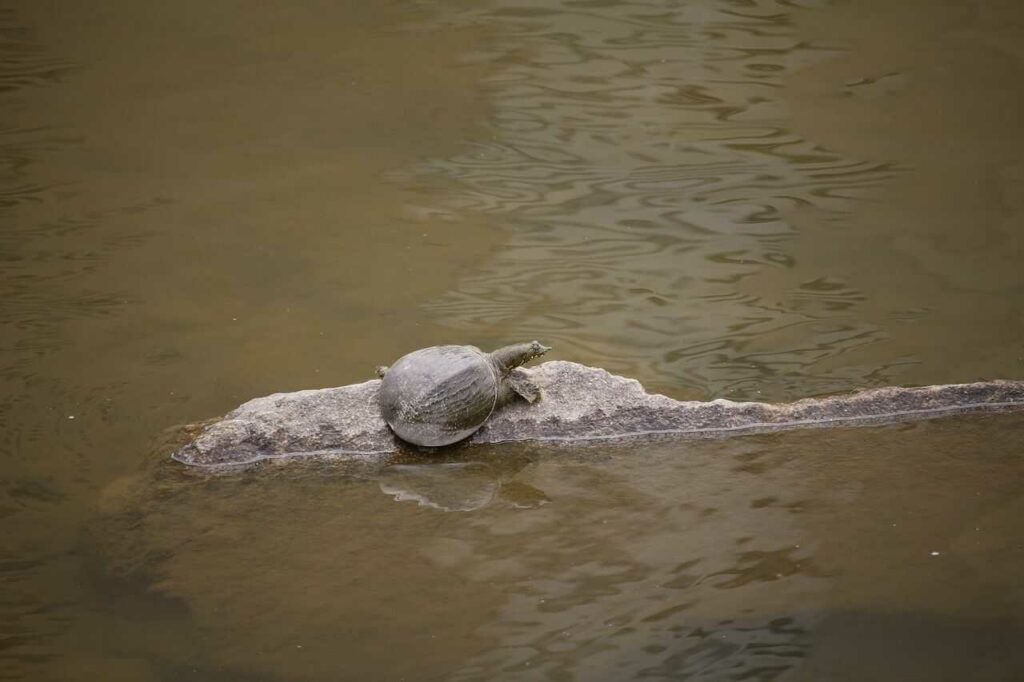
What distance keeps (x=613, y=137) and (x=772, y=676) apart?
5014 millimetres

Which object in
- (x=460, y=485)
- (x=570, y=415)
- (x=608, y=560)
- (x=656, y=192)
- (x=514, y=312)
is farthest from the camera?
(x=656, y=192)

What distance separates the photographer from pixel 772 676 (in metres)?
3.75

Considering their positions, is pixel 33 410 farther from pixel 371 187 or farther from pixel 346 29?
pixel 346 29

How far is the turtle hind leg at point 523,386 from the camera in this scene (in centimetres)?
506

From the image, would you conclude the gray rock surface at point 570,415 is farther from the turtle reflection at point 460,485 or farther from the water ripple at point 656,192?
the water ripple at point 656,192

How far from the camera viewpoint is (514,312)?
6.29m

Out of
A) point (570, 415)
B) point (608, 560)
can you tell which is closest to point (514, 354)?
point (570, 415)

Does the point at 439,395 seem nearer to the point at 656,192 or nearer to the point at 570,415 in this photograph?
the point at 570,415

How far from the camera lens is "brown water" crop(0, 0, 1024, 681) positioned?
13.2 feet

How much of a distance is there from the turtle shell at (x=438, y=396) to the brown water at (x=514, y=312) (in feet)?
0.53

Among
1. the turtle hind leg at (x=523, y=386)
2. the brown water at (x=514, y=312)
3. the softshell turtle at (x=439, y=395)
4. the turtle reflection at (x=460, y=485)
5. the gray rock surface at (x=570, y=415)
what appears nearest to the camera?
the brown water at (x=514, y=312)

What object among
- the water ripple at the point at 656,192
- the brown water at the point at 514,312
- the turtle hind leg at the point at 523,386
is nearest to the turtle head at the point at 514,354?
the turtle hind leg at the point at 523,386

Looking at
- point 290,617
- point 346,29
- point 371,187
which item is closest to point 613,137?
point 371,187

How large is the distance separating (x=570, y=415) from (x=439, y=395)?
63cm
